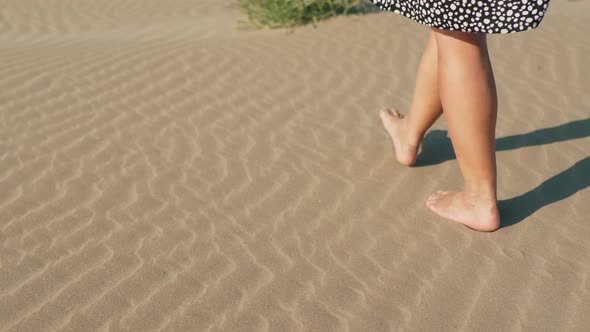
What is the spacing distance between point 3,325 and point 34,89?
2.97 metres

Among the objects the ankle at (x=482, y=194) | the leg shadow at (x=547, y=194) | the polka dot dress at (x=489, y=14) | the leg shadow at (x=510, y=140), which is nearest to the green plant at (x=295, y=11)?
the leg shadow at (x=510, y=140)

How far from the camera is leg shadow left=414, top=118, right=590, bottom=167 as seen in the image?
3902mm

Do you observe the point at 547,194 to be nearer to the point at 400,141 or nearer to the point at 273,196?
the point at 400,141

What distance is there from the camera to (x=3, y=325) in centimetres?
256

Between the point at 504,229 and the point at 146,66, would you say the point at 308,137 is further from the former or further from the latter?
the point at 146,66

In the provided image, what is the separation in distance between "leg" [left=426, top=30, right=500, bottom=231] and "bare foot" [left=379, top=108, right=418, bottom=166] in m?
0.64

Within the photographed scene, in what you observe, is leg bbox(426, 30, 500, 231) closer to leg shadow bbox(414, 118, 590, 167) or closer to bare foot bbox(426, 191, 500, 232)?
bare foot bbox(426, 191, 500, 232)

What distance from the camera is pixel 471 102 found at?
A: 2.77m

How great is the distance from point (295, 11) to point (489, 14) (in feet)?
14.9

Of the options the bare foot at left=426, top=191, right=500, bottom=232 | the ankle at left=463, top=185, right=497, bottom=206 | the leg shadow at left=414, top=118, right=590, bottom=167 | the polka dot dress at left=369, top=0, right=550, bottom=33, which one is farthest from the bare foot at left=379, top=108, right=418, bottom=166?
the polka dot dress at left=369, top=0, right=550, bottom=33

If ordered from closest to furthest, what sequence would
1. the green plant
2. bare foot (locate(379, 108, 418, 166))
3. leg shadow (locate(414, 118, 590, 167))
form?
1. bare foot (locate(379, 108, 418, 166))
2. leg shadow (locate(414, 118, 590, 167))
3. the green plant

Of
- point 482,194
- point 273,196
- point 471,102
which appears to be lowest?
point 273,196

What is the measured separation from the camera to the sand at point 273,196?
8.73 ft

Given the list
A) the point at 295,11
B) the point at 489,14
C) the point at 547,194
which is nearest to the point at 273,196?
the point at 547,194
